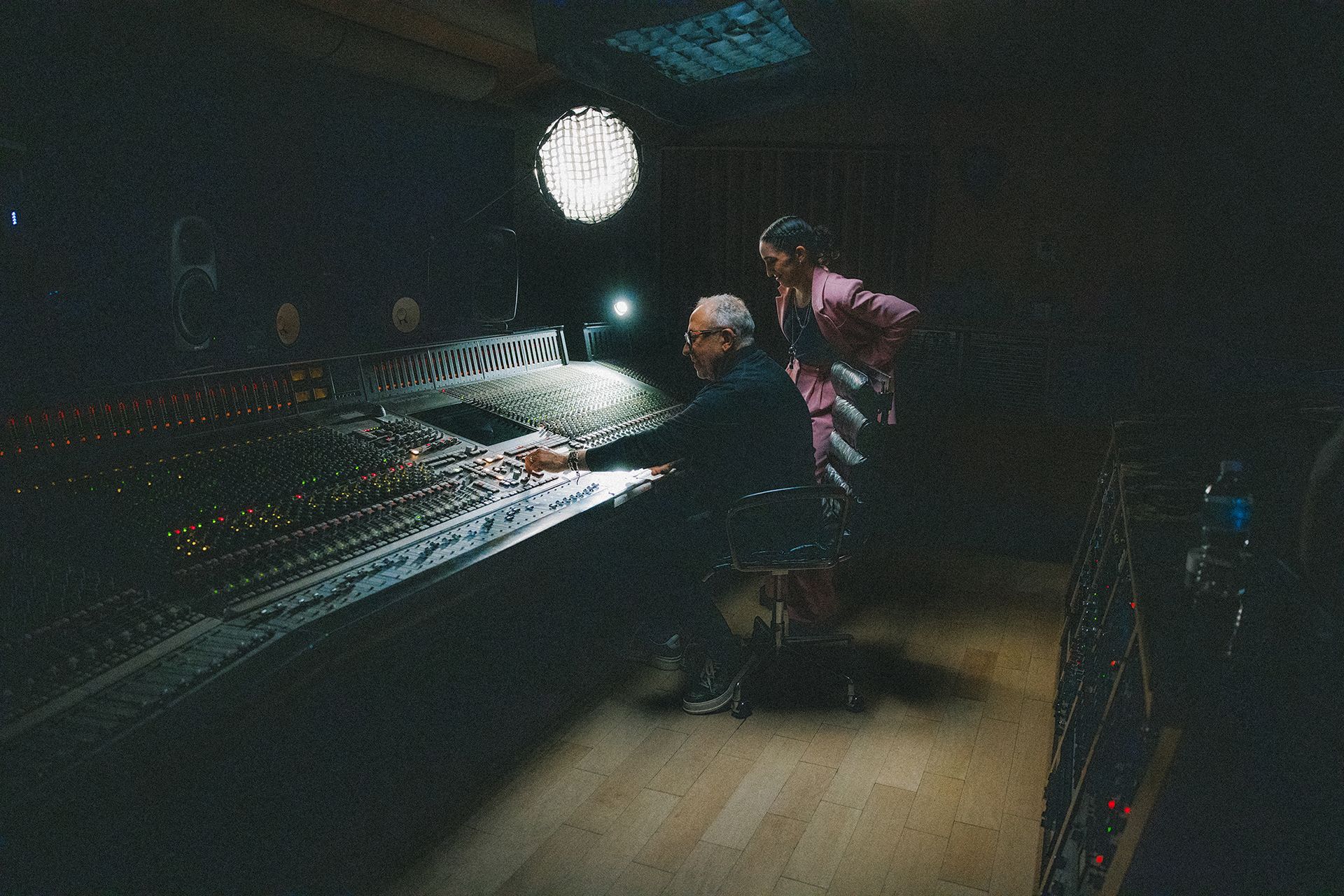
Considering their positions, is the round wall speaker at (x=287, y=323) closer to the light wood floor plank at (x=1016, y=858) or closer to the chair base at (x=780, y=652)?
the chair base at (x=780, y=652)

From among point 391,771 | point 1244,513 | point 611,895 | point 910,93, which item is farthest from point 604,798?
point 910,93

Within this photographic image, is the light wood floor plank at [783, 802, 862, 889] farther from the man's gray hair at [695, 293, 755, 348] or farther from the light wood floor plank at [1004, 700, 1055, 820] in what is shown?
the man's gray hair at [695, 293, 755, 348]

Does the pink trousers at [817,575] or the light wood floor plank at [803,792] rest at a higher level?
the pink trousers at [817,575]

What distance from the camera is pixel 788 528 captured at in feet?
9.29

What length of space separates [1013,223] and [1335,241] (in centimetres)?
135

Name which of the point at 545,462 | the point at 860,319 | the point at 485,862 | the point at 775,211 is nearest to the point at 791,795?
the point at 485,862

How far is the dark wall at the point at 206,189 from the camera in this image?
193 cm

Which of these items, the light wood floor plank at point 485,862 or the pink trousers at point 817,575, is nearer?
the light wood floor plank at point 485,862

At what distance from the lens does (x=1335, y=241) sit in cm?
367

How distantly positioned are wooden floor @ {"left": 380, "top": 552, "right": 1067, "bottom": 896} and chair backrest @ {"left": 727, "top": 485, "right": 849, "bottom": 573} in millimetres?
577

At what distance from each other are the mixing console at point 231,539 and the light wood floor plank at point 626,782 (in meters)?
0.86

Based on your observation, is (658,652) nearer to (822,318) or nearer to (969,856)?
(969,856)

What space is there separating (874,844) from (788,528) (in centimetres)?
101

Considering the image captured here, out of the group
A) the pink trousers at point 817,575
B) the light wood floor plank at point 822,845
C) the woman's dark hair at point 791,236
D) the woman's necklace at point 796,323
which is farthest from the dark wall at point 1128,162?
the light wood floor plank at point 822,845
